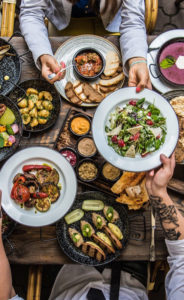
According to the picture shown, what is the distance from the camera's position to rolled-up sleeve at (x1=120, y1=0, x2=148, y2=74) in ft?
7.09

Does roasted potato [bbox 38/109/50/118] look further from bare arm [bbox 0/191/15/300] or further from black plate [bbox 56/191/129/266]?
bare arm [bbox 0/191/15/300]

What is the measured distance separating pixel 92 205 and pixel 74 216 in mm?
153

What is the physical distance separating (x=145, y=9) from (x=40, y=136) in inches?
54.7

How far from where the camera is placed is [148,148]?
1877mm

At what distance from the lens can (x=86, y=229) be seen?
2115 millimetres

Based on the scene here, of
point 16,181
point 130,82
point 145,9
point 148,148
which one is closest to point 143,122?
point 148,148

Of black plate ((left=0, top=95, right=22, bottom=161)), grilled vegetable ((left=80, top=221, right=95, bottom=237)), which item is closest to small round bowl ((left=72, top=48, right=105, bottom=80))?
black plate ((left=0, top=95, right=22, bottom=161))

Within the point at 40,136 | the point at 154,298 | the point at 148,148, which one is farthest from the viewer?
the point at 154,298

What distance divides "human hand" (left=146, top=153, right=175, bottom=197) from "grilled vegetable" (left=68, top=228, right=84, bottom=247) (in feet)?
1.96

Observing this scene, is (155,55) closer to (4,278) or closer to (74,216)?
(74,216)

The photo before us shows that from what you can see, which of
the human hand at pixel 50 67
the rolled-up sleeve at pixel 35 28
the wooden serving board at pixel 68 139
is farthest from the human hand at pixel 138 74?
the rolled-up sleeve at pixel 35 28

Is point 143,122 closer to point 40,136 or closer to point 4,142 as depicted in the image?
point 40,136

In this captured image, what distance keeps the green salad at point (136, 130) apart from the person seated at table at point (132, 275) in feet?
0.46

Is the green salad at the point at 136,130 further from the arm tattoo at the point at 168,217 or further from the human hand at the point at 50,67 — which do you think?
the human hand at the point at 50,67
